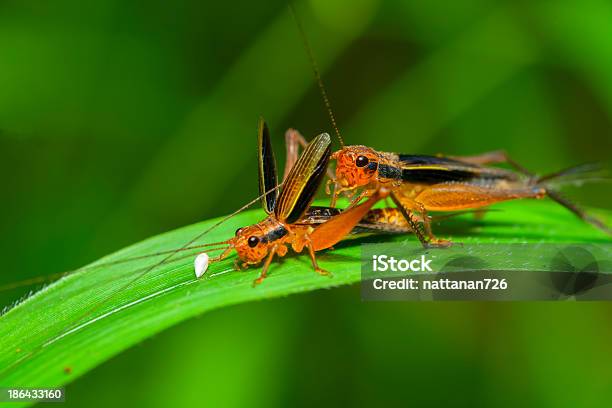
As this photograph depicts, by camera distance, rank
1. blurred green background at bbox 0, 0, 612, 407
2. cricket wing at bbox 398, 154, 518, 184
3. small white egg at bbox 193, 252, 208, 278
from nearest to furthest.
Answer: small white egg at bbox 193, 252, 208, 278 < cricket wing at bbox 398, 154, 518, 184 < blurred green background at bbox 0, 0, 612, 407

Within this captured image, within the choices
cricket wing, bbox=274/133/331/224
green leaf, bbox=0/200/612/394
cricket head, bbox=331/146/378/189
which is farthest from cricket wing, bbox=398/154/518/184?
cricket wing, bbox=274/133/331/224

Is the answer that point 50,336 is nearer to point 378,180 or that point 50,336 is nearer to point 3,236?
point 378,180

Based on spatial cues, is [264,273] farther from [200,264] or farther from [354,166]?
[354,166]

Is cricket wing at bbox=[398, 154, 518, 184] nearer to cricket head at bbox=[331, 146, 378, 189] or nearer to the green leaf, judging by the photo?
cricket head at bbox=[331, 146, 378, 189]

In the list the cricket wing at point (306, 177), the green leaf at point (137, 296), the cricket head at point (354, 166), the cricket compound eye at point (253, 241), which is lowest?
the green leaf at point (137, 296)

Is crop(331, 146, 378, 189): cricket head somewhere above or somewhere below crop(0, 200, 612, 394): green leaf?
above

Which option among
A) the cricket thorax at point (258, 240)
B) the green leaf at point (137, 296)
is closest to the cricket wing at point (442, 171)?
the green leaf at point (137, 296)

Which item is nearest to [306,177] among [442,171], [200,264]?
[200,264]

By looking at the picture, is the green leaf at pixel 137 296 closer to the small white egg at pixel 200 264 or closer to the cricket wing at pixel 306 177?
the small white egg at pixel 200 264
